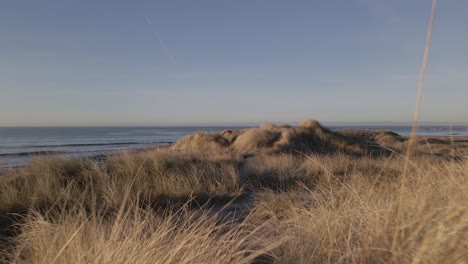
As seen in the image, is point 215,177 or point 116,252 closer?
point 116,252

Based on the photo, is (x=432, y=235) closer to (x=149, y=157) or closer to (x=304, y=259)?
(x=304, y=259)

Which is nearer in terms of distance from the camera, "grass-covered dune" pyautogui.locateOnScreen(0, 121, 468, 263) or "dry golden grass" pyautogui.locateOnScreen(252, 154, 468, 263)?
"dry golden grass" pyautogui.locateOnScreen(252, 154, 468, 263)

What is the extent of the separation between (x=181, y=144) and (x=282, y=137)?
5881 mm

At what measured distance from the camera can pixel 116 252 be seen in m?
2.35

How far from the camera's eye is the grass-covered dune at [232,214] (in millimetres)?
2469

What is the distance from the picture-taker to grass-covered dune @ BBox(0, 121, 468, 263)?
2.47 m

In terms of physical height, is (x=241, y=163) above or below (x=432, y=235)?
below

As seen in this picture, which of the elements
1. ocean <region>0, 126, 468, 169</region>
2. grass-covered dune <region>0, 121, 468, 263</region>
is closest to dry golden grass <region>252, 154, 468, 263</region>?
grass-covered dune <region>0, 121, 468, 263</region>

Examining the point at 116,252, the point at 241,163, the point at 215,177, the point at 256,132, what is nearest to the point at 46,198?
the point at 215,177

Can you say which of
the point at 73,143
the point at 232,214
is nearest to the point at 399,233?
the point at 232,214

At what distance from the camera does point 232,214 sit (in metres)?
5.73

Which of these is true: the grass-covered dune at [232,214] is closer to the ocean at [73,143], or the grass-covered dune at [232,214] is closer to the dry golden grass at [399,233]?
the dry golden grass at [399,233]

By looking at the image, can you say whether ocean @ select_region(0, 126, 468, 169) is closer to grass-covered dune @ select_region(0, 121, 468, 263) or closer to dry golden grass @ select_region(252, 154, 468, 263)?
dry golden grass @ select_region(252, 154, 468, 263)

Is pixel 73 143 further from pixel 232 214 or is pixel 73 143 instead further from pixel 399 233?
pixel 399 233
